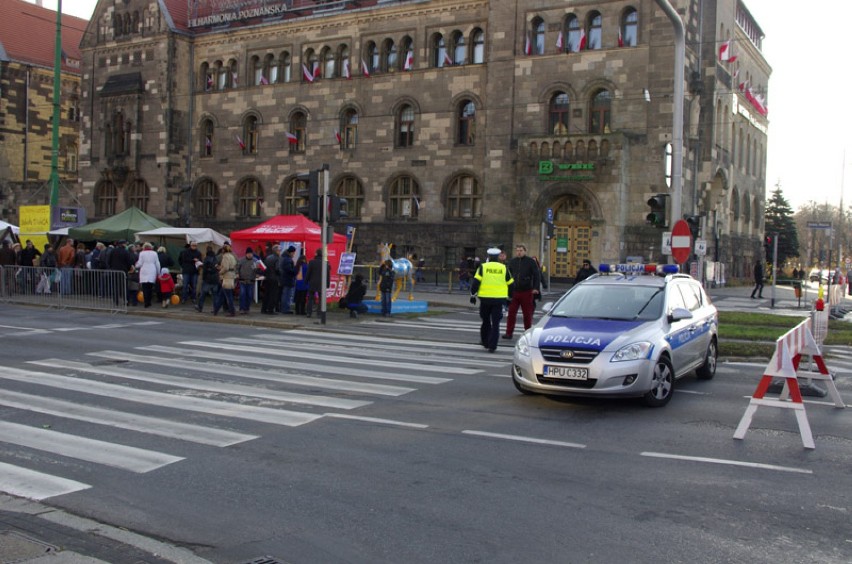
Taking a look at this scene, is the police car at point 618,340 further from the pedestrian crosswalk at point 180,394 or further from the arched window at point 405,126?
the arched window at point 405,126

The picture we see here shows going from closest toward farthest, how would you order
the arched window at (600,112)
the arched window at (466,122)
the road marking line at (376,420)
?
the road marking line at (376,420) < the arched window at (600,112) < the arched window at (466,122)

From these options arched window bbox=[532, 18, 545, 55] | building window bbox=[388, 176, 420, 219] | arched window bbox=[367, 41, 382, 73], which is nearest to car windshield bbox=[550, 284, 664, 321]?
arched window bbox=[532, 18, 545, 55]

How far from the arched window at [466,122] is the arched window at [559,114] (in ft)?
13.0

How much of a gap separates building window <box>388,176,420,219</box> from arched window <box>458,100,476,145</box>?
128 inches

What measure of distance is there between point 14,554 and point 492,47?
1390 inches

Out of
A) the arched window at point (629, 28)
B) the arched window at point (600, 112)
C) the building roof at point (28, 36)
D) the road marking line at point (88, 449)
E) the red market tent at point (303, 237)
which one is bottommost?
the road marking line at point (88, 449)

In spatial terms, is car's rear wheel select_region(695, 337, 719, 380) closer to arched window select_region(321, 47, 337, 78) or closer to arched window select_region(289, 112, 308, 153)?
arched window select_region(321, 47, 337, 78)

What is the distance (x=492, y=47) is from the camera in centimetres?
3750

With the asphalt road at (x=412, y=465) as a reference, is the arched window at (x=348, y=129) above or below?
above

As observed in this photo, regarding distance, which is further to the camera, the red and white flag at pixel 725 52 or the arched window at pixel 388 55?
the arched window at pixel 388 55

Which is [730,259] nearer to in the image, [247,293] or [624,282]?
[247,293]

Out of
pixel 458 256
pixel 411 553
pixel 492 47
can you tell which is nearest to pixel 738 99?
pixel 492 47

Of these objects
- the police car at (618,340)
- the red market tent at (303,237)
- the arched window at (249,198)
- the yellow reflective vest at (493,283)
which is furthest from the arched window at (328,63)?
the police car at (618,340)

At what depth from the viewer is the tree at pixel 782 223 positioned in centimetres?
6975
